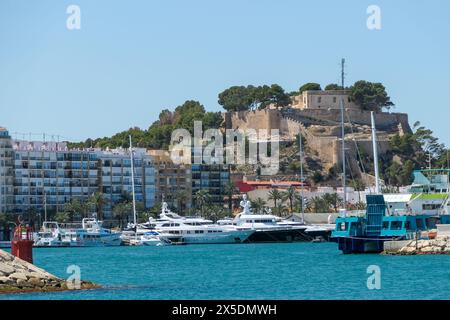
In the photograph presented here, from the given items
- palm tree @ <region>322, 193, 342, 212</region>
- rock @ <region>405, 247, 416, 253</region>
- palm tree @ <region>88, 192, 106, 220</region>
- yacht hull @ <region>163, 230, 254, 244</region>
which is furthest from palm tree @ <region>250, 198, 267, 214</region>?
rock @ <region>405, 247, 416, 253</region>

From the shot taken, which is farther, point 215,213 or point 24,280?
point 215,213

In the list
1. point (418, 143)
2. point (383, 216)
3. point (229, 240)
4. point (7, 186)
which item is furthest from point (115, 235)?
point (418, 143)

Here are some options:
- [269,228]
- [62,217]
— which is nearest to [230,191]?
[62,217]

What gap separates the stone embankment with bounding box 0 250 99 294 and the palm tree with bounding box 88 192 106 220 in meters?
76.1

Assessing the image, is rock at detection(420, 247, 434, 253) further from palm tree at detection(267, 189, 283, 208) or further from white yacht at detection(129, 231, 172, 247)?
palm tree at detection(267, 189, 283, 208)

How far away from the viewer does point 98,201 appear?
381 ft

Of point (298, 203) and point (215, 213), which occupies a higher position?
point (298, 203)

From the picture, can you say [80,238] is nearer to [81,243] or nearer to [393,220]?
[81,243]

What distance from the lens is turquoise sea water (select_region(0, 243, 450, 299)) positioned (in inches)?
1532

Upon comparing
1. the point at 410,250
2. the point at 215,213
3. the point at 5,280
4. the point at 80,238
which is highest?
the point at 215,213

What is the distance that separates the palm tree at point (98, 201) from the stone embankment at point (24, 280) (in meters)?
76.1

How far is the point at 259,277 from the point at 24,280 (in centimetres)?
1388

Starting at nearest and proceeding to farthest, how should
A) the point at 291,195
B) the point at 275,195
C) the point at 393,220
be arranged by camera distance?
the point at 393,220 < the point at 291,195 < the point at 275,195

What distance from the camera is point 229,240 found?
10056cm
